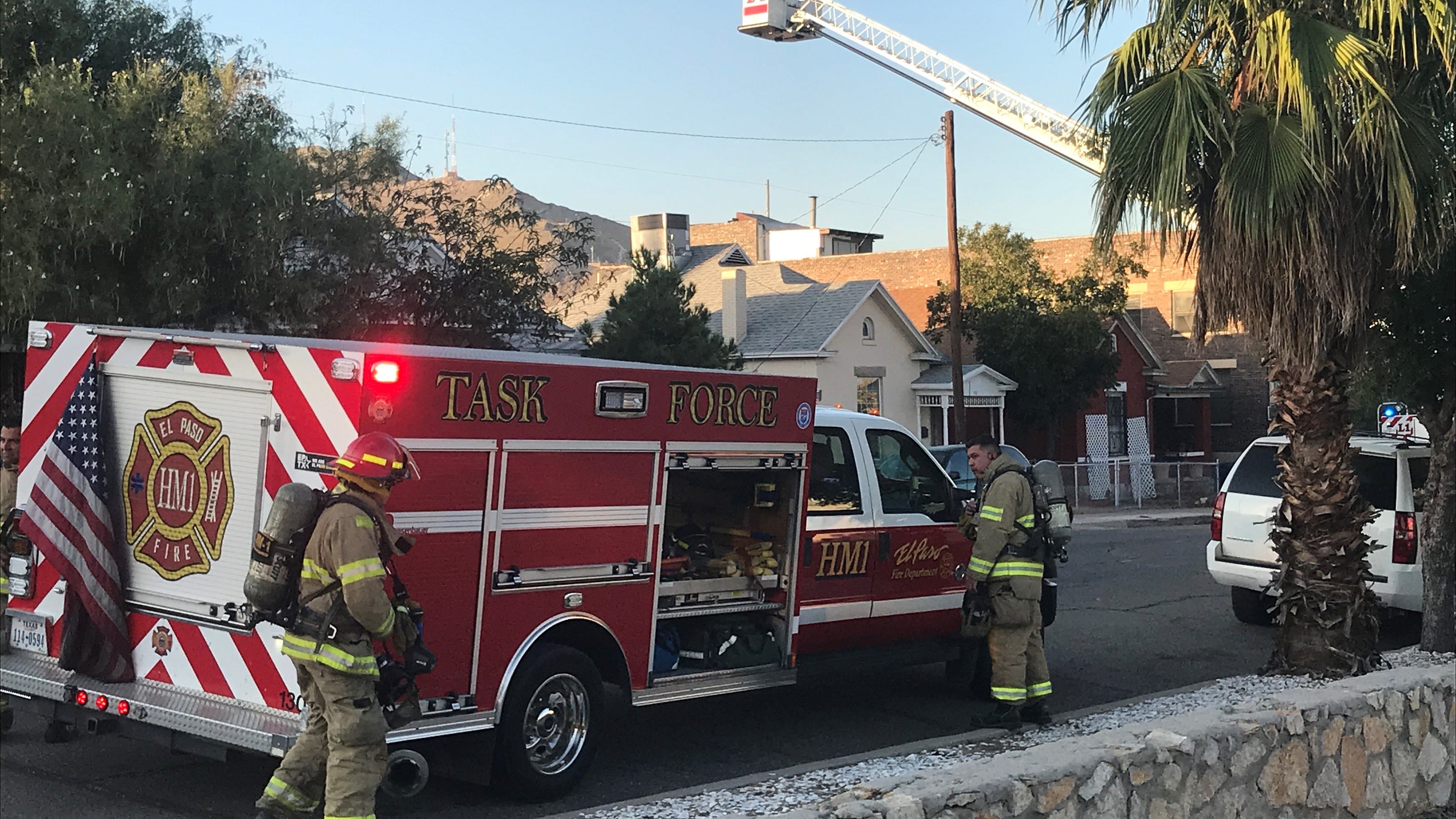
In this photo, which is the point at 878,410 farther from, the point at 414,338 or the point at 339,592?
the point at 339,592

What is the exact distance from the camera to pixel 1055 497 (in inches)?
363

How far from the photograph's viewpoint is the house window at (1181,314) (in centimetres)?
4584

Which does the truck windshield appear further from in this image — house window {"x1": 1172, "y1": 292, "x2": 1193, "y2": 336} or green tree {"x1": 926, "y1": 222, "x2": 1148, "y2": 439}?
house window {"x1": 1172, "y1": 292, "x2": 1193, "y2": 336}

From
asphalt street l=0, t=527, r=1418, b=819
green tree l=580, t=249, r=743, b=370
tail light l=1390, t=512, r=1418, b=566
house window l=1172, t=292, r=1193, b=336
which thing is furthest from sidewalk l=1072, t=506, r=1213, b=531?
house window l=1172, t=292, r=1193, b=336

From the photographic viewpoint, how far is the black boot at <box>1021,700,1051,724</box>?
27.6 feet

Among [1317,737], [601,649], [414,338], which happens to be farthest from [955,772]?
[414,338]

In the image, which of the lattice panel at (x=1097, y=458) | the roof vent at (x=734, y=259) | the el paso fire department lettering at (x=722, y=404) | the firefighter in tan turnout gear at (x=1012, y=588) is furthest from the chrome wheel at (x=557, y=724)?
the roof vent at (x=734, y=259)

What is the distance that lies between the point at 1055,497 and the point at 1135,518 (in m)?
19.9

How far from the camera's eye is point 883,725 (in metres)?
8.90

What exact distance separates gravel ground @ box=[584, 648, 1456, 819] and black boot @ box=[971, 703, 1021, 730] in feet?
0.23

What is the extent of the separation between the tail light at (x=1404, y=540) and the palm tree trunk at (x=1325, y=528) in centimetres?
257

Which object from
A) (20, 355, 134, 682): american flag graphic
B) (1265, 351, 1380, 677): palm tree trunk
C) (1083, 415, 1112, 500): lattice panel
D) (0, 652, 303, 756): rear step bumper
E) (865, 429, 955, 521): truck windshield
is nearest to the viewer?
(0, 652, 303, 756): rear step bumper

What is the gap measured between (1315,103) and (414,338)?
41.0 ft

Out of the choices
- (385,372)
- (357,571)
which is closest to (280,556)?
(357,571)
